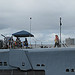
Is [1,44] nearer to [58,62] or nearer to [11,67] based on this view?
[11,67]

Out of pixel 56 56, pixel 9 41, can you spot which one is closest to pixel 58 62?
pixel 56 56

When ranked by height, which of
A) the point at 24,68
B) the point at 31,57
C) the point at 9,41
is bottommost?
the point at 24,68

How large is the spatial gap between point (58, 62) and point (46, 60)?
704 mm

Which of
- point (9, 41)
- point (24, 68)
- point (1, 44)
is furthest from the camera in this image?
point (1, 44)

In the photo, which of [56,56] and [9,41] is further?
[9,41]

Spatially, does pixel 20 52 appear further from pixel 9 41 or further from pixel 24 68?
pixel 9 41

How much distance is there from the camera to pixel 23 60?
961cm

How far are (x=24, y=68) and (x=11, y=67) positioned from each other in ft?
2.61

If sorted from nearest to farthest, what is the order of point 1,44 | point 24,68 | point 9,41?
point 24,68, point 9,41, point 1,44

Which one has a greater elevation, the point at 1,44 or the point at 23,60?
the point at 1,44

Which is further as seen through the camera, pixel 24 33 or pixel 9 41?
pixel 24 33

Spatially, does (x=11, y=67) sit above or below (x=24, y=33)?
below

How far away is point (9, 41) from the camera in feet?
37.9

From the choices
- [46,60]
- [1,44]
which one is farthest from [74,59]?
[1,44]
